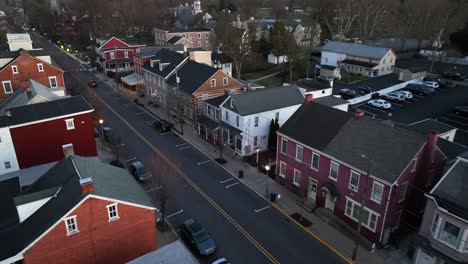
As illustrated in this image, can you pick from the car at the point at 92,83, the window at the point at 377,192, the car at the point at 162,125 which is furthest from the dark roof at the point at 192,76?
the window at the point at 377,192

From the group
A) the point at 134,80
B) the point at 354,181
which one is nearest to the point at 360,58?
the point at 134,80

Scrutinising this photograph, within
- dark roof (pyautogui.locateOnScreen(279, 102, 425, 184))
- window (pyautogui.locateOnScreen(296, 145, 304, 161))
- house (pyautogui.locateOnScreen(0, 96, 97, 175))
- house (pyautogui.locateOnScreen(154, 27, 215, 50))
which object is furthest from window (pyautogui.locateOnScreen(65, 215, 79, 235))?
house (pyautogui.locateOnScreen(154, 27, 215, 50))

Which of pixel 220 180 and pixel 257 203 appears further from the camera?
pixel 220 180

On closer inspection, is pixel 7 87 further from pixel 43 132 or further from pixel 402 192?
pixel 402 192

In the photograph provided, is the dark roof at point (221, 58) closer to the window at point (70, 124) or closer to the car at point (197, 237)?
the window at point (70, 124)

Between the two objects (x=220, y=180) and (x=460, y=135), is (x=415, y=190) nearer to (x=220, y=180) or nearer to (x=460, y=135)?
(x=220, y=180)

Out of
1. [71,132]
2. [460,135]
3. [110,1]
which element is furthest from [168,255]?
[110,1]
